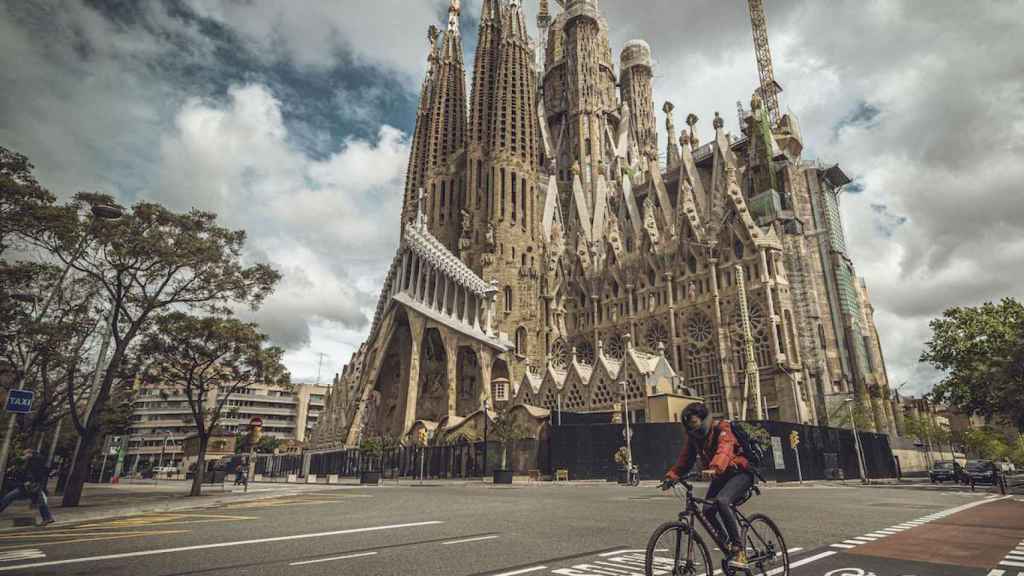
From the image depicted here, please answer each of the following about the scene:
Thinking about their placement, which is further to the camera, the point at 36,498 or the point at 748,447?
the point at 36,498

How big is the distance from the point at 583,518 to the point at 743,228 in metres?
36.3

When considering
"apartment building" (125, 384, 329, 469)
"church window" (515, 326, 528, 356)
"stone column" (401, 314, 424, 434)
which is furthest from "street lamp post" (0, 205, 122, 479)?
"apartment building" (125, 384, 329, 469)

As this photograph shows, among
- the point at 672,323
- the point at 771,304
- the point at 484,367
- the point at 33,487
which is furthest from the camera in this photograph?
the point at 484,367

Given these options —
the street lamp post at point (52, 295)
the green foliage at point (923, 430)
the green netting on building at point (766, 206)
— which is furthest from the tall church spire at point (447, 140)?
the green foliage at point (923, 430)

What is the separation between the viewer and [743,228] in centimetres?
4106

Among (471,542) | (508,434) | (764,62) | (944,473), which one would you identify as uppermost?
(764,62)

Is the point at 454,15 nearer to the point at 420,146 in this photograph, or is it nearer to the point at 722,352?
the point at 420,146

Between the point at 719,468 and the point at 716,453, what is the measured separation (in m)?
0.22

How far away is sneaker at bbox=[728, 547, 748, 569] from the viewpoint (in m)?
4.26

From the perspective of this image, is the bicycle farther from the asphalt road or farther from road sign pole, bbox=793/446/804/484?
road sign pole, bbox=793/446/804/484

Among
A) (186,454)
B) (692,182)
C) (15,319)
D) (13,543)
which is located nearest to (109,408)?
(15,319)

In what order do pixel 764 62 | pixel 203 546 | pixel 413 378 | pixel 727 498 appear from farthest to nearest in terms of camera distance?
pixel 764 62
pixel 413 378
pixel 203 546
pixel 727 498

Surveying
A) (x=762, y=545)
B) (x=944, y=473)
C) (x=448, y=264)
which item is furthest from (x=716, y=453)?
(x=448, y=264)

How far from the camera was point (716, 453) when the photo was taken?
14.8 ft
